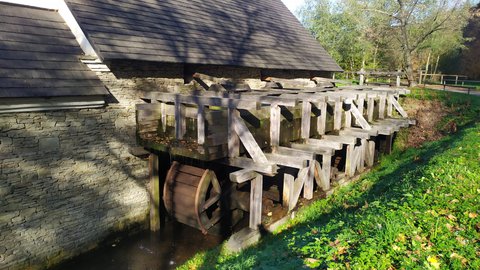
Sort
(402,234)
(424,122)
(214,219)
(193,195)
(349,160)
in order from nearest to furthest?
1. (402,234)
2. (193,195)
3. (214,219)
4. (349,160)
5. (424,122)

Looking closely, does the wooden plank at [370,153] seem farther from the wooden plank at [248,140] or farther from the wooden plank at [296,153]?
the wooden plank at [248,140]

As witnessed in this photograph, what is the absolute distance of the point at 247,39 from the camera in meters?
11.4

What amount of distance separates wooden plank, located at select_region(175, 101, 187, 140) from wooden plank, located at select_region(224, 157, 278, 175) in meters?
1.15

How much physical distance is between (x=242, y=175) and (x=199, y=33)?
5.15 meters

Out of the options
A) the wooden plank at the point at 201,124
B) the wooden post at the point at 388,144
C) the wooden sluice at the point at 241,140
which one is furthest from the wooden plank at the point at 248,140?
the wooden post at the point at 388,144

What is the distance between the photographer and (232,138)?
6.37m

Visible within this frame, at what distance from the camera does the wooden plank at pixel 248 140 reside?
20.0 feet

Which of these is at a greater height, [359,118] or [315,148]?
[359,118]

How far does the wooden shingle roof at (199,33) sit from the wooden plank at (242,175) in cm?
317

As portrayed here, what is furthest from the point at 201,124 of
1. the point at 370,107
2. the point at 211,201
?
the point at 370,107

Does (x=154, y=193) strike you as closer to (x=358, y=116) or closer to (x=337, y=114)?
(x=337, y=114)

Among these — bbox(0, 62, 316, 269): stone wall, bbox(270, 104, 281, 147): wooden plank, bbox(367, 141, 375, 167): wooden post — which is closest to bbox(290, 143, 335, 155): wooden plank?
bbox(270, 104, 281, 147): wooden plank

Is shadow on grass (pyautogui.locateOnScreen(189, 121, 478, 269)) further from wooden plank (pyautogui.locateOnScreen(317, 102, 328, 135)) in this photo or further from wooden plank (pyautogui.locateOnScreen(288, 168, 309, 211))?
wooden plank (pyautogui.locateOnScreen(317, 102, 328, 135))

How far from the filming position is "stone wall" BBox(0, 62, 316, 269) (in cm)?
598
